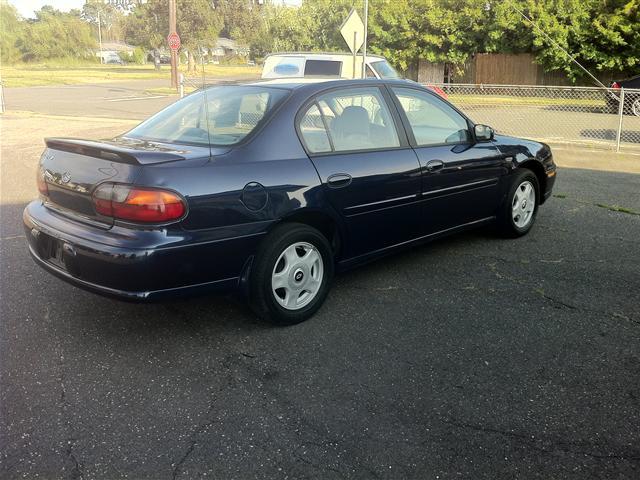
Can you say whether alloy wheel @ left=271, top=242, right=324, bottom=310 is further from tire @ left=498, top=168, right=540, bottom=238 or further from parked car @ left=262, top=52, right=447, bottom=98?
parked car @ left=262, top=52, right=447, bottom=98

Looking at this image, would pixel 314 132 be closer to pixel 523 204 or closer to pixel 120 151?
pixel 120 151

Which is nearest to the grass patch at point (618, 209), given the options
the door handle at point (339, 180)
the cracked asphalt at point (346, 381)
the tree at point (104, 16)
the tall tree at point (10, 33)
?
the cracked asphalt at point (346, 381)

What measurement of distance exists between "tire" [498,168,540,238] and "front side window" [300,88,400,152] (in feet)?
5.41

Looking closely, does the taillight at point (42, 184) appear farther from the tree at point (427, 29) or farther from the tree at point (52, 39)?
the tree at point (52, 39)

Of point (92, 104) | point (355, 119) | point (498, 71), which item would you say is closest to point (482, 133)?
point (355, 119)

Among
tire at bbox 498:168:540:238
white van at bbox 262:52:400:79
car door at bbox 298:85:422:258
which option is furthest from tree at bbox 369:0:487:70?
car door at bbox 298:85:422:258

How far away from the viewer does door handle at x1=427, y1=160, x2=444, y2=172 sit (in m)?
4.53

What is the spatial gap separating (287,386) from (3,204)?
544 centimetres

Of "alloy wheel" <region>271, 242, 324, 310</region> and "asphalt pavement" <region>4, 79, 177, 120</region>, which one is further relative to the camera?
"asphalt pavement" <region>4, 79, 177, 120</region>

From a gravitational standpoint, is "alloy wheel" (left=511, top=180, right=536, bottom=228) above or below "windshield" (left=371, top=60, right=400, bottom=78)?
below

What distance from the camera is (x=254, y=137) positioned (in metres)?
3.60

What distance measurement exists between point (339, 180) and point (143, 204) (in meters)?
1.34

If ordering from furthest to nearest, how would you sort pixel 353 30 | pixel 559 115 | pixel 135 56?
pixel 135 56
pixel 559 115
pixel 353 30

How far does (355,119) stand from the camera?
420cm
